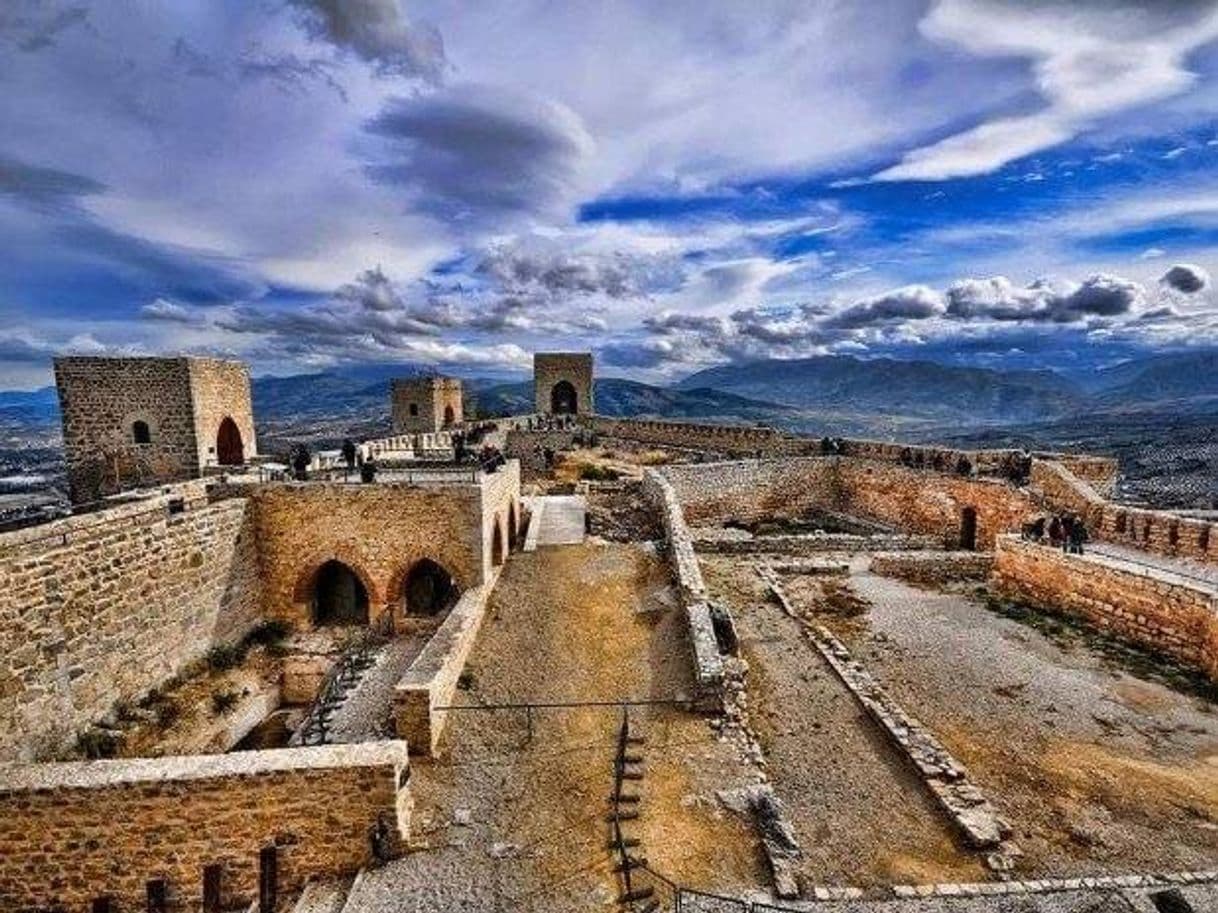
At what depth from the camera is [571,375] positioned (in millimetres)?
45969

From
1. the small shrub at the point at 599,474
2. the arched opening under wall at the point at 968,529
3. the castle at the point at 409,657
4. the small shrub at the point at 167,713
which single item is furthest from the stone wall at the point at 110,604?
the arched opening under wall at the point at 968,529

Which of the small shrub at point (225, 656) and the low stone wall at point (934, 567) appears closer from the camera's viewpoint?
the small shrub at point (225, 656)

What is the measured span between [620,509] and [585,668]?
9840 millimetres

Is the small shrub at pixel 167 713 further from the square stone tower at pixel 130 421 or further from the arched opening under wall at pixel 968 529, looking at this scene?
the arched opening under wall at pixel 968 529

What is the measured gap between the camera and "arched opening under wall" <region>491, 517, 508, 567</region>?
47.4 ft

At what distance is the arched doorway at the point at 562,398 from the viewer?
4622 cm

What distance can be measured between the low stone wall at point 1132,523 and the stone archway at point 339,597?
59.1ft

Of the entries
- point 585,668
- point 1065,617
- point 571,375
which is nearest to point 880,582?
point 1065,617

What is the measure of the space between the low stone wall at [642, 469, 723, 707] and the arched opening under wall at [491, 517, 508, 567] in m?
3.92

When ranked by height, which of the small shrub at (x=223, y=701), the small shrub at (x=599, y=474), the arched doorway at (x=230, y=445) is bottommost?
the small shrub at (x=223, y=701)

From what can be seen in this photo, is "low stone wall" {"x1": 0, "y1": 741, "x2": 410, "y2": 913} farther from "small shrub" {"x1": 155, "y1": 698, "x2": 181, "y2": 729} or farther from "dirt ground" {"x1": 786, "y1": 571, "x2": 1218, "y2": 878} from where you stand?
"dirt ground" {"x1": 786, "y1": 571, "x2": 1218, "y2": 878}

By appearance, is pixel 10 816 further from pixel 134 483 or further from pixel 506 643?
pixel 134 483

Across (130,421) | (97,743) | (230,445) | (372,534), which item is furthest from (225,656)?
(230,445)

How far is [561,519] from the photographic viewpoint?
18641 millimetres
